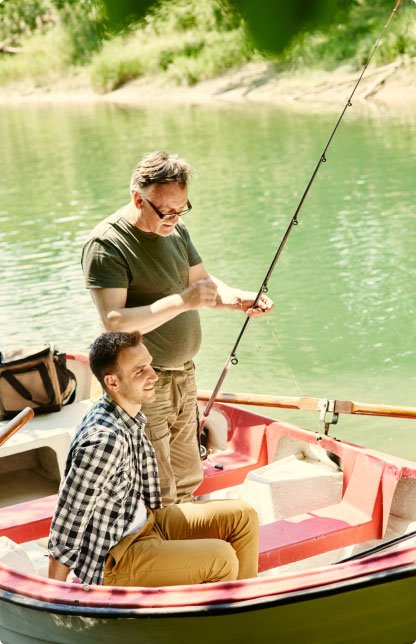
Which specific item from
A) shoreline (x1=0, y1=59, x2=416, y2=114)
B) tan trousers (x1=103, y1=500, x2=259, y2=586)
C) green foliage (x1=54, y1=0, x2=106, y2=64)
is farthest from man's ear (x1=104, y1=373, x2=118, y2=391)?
shoreline (x1=0, y1=59, x2=416, y2=114)

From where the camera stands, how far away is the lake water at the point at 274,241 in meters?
7.98

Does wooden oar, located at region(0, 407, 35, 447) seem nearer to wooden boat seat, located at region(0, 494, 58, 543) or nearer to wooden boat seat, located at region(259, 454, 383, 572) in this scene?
wooden boat seat, located at region(0, 494, 58, 543)

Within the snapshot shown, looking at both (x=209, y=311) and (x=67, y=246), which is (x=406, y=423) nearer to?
(x=209, y=311)

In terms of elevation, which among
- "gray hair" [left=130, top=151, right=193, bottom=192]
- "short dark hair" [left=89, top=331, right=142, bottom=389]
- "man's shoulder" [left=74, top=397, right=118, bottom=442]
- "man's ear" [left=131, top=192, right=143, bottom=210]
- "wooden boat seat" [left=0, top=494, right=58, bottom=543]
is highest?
"gray hair" [left=130, top=151, right=193, bottom=192]

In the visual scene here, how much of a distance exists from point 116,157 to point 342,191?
643 centimetres

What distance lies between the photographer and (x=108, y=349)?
304 centimetres

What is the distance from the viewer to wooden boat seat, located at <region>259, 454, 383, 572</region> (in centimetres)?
370

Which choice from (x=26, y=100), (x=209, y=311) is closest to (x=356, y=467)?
(x=209, y=311)

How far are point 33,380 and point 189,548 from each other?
6.97 feet

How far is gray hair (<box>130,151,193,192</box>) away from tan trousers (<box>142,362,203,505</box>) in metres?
0.67

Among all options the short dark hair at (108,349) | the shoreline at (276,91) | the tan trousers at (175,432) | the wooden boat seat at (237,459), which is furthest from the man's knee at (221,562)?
the shoreline at (276,91)

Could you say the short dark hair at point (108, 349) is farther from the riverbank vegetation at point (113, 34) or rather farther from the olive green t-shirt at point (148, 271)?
the riverbank vegetation at point (113, 34)

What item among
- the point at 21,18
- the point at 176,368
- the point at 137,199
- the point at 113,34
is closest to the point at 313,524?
the point at 176,368

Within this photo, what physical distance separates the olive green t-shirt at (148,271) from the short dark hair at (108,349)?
0.34 meters
